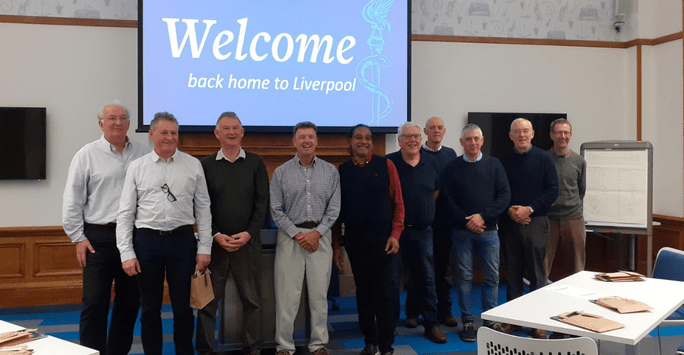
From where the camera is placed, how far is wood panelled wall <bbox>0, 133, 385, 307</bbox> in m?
5.02

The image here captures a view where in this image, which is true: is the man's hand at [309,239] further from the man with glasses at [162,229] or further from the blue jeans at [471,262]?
the blue jeans at [471,262]

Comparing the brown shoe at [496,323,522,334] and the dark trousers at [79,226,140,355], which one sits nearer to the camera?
the dark trousers at [79,226,140,355]

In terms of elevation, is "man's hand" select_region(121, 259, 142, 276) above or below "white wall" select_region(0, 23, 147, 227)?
below

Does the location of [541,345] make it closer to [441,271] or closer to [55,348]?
[55,348]

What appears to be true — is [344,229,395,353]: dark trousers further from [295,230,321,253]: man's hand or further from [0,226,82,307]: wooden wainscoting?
[0,226,82,307]: wooden wainscoting

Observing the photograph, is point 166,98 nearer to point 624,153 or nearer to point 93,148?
point 93,148

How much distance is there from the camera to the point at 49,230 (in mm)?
5059

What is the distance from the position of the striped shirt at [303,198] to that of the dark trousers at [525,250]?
4.97 ft

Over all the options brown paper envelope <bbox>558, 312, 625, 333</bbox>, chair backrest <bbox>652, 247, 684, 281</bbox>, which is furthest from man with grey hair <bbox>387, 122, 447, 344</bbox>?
brown paper envelope <bbox>558, 312, 625, 333</bbox>

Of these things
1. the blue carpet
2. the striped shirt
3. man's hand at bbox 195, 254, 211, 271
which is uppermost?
the striped shirt

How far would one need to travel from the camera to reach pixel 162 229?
3.03 metres

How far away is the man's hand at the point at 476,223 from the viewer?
153 inches

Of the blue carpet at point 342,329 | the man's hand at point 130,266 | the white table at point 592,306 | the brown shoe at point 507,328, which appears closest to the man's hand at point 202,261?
the man's hand at point 130,266

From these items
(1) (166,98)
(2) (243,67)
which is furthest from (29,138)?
(2) (243,67)
